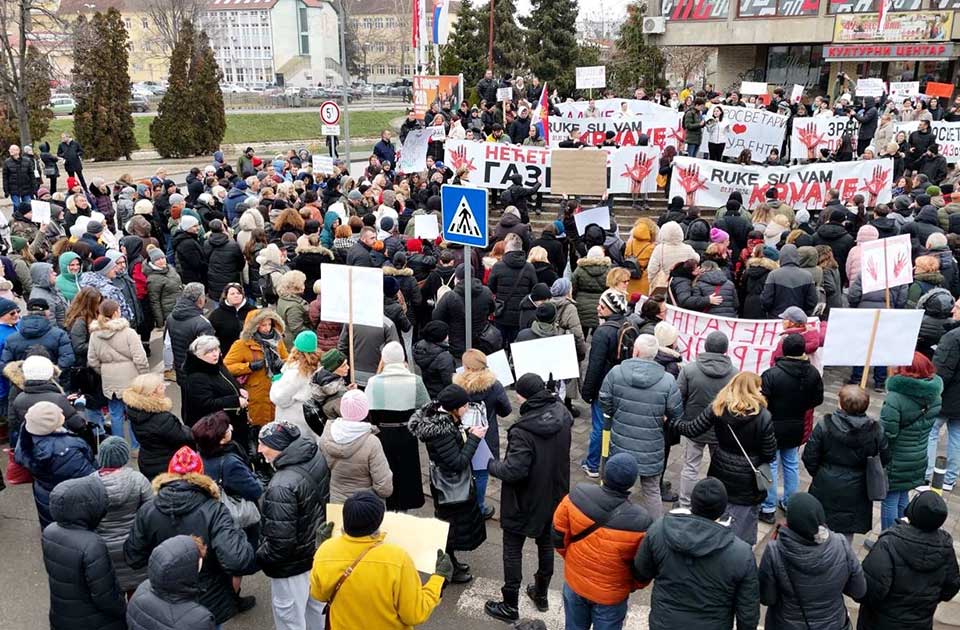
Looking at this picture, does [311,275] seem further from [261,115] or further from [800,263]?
[261,115]

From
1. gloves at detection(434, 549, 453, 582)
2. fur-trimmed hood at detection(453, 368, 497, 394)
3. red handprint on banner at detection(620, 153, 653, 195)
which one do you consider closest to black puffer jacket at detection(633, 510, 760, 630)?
gloves at detection(434, 549, 453, 582)

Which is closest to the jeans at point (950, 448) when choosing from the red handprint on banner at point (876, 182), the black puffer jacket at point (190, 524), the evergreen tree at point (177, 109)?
the black puffer jacket at point (190, 524)

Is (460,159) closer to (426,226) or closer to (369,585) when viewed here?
(426,226)

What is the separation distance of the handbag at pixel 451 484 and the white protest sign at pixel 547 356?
164 cm

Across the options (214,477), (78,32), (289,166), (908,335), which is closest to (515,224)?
(908,335)

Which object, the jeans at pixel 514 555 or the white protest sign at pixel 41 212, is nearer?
the jeans at pixel 514 555

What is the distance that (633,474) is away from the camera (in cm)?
435

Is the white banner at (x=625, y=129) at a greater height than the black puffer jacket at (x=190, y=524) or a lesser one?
greater

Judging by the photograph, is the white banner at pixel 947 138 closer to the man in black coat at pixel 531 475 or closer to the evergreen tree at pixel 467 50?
the man in black coat at pixel 531 475

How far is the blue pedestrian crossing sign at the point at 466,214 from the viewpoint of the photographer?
7324mm

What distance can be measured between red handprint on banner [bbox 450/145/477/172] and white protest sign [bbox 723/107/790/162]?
6751 mm

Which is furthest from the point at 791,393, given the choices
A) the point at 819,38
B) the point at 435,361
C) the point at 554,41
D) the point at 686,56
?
the point at 686,56

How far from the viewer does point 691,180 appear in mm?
14195

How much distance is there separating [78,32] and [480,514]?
104 ft
